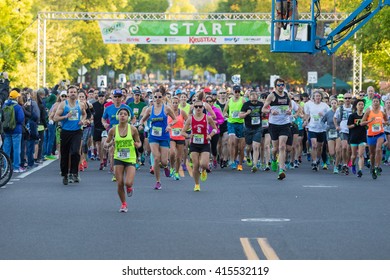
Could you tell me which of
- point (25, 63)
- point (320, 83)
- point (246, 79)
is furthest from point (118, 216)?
point (246, 79)

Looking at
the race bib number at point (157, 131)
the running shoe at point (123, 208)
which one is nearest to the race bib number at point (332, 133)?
the race bib number at point (157, 131)

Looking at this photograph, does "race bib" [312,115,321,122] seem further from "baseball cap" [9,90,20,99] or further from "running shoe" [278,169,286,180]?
"baseball cap" [9,90,20,99]

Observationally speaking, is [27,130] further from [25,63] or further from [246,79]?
[246,79]

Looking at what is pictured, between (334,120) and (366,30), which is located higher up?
(366,30)

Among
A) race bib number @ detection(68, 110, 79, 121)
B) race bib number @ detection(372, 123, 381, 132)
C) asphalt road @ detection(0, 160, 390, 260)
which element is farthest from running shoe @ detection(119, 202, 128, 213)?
race bib number @ detection(372, 123, 381, 132)

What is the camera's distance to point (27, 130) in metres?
26.6

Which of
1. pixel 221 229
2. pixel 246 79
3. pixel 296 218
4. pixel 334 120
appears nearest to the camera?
pixel 221 229

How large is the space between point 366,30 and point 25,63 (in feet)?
68.8

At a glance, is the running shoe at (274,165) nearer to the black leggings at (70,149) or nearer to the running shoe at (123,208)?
the black leggings at (70,149)

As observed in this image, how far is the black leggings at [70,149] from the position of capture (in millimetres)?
22219

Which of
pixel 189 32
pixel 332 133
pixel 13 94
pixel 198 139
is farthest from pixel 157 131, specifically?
pixel 189 32

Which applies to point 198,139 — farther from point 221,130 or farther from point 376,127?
point 221,130

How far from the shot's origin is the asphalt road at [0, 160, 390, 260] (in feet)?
39.2

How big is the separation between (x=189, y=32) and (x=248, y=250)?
1650 inches
